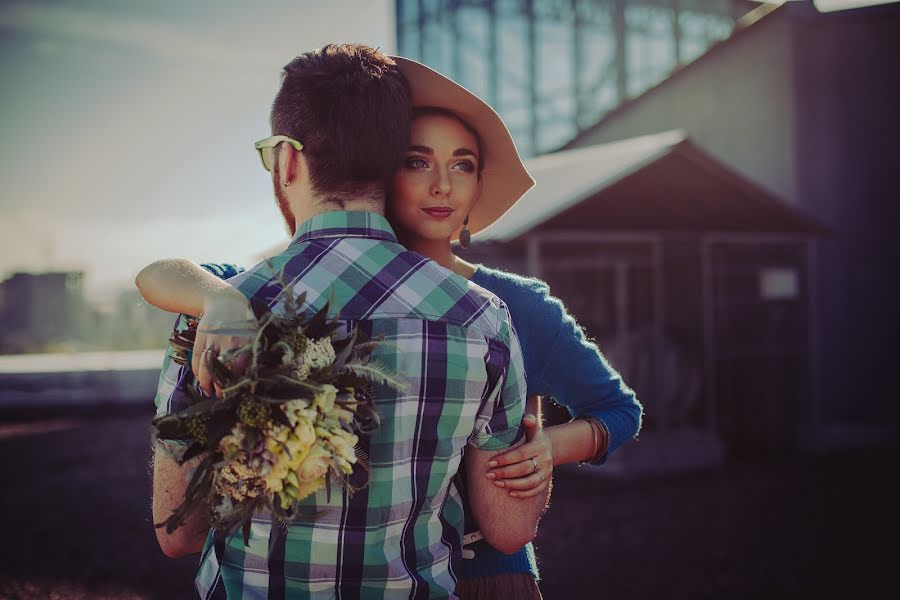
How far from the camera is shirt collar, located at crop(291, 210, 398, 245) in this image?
56.4 inches

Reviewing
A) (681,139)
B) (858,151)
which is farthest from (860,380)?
(681,139)

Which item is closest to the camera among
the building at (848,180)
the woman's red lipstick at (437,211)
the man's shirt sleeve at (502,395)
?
the man's shirt sleeve at (502,395)

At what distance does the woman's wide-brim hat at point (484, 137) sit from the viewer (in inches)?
73.4

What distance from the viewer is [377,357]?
1.33 metres

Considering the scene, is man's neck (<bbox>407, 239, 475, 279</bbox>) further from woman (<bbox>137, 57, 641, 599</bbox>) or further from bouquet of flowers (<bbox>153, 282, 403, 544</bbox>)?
bouquet of flowers (<bbox>153, 282, 403, 544</bbox>)

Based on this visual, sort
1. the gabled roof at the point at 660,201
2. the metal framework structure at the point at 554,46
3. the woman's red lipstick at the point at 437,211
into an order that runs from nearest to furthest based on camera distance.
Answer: the woman's red lipstick at the point at 437,211, the gabled roof at the point at 660,201, the metal framework structure at the point at 554,46

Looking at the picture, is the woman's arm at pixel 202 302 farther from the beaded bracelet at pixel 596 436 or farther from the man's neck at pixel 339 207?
the beaded bracelet at pixel 596 436

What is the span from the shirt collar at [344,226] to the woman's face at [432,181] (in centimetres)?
48

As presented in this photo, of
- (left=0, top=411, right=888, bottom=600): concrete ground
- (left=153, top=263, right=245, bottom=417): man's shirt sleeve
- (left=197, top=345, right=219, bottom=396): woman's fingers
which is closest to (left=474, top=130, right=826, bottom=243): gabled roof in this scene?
(left=0, top=411, right=888, bottom=600): concrete ground

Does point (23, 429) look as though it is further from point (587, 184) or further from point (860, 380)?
point (860, 380)

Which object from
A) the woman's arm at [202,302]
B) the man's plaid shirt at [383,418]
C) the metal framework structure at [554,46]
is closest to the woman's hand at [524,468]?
the man's plaid shirt at [383,418]

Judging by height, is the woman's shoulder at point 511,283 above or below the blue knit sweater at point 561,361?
above

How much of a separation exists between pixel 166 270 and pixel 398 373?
50 centimetres

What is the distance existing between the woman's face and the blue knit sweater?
0.68ft
